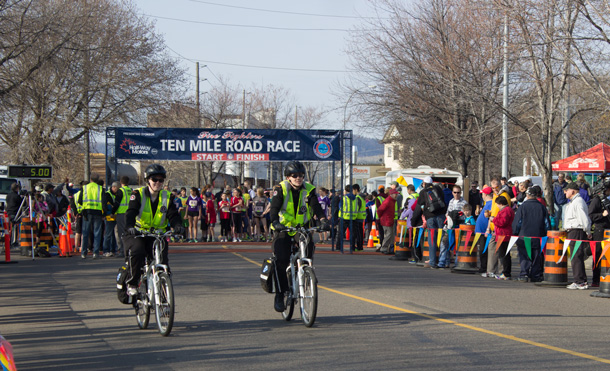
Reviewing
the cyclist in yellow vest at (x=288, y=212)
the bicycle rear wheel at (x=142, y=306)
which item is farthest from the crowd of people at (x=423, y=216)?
the bicycle rear wheel at (x=142, y=306)

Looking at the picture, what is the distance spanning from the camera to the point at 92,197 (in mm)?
18359

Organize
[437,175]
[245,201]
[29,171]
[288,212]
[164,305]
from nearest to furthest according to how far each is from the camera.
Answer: [164,305], [288,212], [29,171], [245,201], [437,175]

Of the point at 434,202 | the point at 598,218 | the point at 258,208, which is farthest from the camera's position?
the point at 258,208

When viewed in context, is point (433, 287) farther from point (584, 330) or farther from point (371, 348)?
point (371, 348)

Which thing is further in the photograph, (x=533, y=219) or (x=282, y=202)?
(x=533, y=219)

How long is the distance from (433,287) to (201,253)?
27.9 ft

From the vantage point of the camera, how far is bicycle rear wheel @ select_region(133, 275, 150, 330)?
851 cm

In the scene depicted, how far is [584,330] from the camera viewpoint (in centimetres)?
867

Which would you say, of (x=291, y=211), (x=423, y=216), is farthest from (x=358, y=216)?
(x=291, y=211)

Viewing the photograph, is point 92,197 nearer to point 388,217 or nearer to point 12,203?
point 12,203

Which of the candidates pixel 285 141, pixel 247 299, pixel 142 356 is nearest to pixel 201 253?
pixel 285 141

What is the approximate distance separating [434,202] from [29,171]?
42.4 feet

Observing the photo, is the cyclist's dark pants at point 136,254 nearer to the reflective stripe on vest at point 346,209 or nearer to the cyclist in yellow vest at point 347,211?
the cyclist in yellow vest at point 347,211

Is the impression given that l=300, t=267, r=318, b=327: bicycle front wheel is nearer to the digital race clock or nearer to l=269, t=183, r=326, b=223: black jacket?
l=269, t=183, r=326, b=223: black jacket
